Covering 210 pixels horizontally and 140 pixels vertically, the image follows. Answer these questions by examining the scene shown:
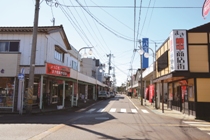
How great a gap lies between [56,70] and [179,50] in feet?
36.8

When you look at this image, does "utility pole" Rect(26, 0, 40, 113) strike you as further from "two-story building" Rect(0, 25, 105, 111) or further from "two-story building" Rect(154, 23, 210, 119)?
"two-story building" Rect(154, 23, 210, 119)

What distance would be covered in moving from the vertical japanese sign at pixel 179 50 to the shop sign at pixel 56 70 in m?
10.6

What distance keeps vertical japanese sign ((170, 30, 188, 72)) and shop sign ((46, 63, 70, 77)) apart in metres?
10.6

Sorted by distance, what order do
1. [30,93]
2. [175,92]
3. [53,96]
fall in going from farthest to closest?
1. [53,96]
2. [175,92]
3. [30,93]

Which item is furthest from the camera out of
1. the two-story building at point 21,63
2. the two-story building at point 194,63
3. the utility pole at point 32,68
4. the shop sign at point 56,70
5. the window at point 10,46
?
the window at point 10,46

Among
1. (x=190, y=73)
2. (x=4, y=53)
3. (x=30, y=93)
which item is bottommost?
(x=30, y=93)

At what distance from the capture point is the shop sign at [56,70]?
1919 cm

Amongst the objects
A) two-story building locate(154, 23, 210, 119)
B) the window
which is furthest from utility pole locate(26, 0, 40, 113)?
two-story building locate(154, 23, 210, 119)

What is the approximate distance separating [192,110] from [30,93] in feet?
42.8

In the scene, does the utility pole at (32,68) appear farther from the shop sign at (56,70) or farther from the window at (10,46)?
the window at (10,46)

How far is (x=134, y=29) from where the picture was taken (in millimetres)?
18578

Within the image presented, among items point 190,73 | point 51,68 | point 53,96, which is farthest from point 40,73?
point 190,73

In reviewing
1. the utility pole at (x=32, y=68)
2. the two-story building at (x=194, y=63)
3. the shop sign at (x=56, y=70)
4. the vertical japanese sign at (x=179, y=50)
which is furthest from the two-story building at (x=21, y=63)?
the two-story building at (x=194, y=63)

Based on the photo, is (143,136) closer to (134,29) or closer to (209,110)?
(209,110)
